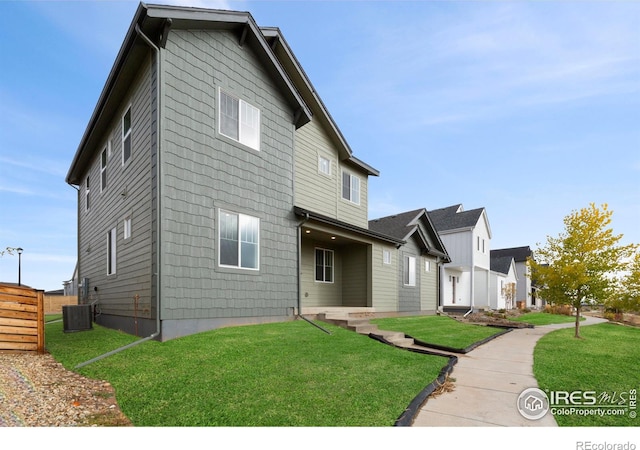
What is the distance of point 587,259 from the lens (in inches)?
487

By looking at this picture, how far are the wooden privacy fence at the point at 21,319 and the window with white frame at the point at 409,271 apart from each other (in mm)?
14489

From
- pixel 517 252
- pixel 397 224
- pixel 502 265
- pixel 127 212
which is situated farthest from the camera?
pixel 517 252

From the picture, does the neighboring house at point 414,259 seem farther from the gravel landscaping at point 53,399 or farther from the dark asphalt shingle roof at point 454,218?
the gravel landscaping at point 53,399

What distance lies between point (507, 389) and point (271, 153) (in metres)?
8.38

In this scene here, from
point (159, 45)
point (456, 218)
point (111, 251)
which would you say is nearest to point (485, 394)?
point (159, 45)

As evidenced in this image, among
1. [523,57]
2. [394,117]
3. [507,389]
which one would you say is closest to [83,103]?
[394,117]

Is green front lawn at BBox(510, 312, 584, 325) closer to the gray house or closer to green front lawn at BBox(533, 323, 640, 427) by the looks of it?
green front lawn at BBox(533, 323, 640, 427)

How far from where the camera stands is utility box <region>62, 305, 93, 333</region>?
1085 cm

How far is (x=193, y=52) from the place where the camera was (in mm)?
9477

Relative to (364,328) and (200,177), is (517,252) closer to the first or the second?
(364,328)

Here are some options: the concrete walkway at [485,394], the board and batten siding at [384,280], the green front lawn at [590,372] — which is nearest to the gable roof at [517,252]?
the board and batten siding at [384,280]

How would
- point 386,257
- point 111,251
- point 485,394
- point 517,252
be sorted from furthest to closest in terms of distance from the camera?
1. point 517,252
2. point 386,257
3. point 111,251
4. point 485,394

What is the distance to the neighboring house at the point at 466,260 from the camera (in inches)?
1045

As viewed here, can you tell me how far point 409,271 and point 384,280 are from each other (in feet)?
9.24
